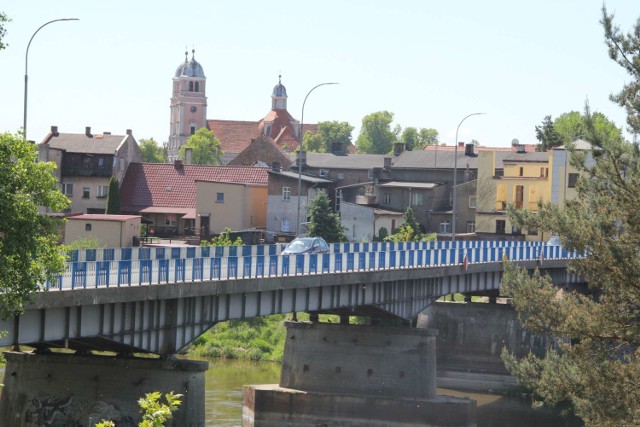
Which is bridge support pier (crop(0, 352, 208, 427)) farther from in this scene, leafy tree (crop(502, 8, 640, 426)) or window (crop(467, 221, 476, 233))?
→ window (crop(467, 221, 476, 233))

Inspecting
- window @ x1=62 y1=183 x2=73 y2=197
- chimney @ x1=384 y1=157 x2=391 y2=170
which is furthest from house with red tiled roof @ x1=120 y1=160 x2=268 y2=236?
chimney @ x1=384 y1=157 x2=391 y2=170

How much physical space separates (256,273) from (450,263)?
19.2 meters

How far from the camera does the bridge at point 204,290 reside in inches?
1512

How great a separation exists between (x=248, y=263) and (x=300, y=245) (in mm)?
Result: 13621

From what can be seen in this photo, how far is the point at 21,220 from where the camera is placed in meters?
30.7

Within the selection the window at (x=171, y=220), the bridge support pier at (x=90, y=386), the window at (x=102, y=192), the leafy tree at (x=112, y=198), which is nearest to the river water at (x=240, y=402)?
the bridge support pier at (x=90, y=386)

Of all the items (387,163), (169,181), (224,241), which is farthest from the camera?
(387,163)

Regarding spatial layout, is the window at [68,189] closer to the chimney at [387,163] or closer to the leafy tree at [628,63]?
the chimney at [387,163]

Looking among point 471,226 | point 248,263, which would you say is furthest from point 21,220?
point 471,226

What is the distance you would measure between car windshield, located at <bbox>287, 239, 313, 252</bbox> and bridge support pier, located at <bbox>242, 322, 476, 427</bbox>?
3268 millimetres

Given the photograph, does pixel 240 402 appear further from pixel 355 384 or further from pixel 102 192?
pixel 102 192

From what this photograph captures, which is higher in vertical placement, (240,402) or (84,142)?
(84,142)

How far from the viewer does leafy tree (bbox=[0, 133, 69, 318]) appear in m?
30.6

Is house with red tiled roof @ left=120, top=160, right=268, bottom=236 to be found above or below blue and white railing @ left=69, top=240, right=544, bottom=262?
above
